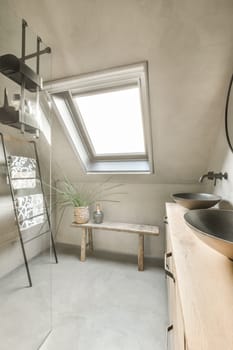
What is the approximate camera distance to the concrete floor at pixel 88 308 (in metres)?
1.26

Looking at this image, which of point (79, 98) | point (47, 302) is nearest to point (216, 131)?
point (79, 98)

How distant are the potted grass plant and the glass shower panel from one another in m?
0.23

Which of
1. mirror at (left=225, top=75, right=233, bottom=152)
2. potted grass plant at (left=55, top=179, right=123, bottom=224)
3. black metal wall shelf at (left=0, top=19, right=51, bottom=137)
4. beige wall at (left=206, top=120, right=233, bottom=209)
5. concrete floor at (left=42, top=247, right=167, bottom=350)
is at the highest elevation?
black metal wall shelf at (left=0, top=19, right=51, bottom=137)

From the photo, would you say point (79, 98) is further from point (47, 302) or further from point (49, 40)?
point (47, 302)

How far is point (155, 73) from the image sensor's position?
1.40 m

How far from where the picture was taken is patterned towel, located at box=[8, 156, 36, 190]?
6.69 ft

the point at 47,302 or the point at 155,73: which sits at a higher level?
the point at 155,73

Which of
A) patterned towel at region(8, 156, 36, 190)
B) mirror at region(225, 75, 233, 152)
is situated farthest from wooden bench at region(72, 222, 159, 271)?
mirror at region(225, 75, 233, 152)

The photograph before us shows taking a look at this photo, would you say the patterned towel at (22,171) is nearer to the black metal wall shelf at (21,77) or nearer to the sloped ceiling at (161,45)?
the black metal wall shelf at (21,77)

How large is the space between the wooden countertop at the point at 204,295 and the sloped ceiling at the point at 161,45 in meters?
1.20

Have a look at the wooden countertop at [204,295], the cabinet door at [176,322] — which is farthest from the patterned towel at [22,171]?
the wooden countertop at [204,295]

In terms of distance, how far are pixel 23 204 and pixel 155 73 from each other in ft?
6.40

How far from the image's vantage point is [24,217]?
2.15 metres

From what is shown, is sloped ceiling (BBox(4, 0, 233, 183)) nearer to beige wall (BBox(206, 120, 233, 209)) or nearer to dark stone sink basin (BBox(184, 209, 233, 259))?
beige wall (BBox(206, 120, 233, 209))
